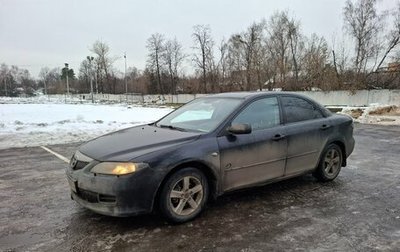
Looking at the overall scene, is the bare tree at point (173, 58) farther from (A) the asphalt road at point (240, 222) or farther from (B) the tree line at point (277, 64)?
(A) the asphalt road at point (240, 222)

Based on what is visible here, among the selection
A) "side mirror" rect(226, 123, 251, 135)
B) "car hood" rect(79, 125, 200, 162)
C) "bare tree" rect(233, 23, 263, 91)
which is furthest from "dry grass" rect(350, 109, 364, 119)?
"bare tree" rect(233, 23, 263, 91)

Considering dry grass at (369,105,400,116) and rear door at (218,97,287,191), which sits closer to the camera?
rear door at (218,97,287,191)

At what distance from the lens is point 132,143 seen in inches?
169

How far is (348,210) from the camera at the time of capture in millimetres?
4598

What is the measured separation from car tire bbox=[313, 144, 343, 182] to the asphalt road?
0.43 feet

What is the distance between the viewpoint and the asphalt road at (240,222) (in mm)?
3625

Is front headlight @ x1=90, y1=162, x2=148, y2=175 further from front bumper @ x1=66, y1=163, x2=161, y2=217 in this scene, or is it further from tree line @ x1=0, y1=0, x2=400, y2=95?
tree line @ x1=0, y1=0, x2=400, y2=95

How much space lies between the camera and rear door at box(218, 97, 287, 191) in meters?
4.52

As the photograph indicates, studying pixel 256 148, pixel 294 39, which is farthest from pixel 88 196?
pixel 294 39

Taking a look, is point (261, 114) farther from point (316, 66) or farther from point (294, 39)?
point (294, 39)

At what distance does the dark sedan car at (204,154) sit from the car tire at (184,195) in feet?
0.04

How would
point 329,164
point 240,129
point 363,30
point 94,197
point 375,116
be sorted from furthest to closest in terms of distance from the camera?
1. point 363,30
2. point 375,116
3. point 329,164
4. point 240,129
5. point 94,197

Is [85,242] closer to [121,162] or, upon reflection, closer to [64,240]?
[64,240]

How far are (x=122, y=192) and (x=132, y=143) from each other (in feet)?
2.30
